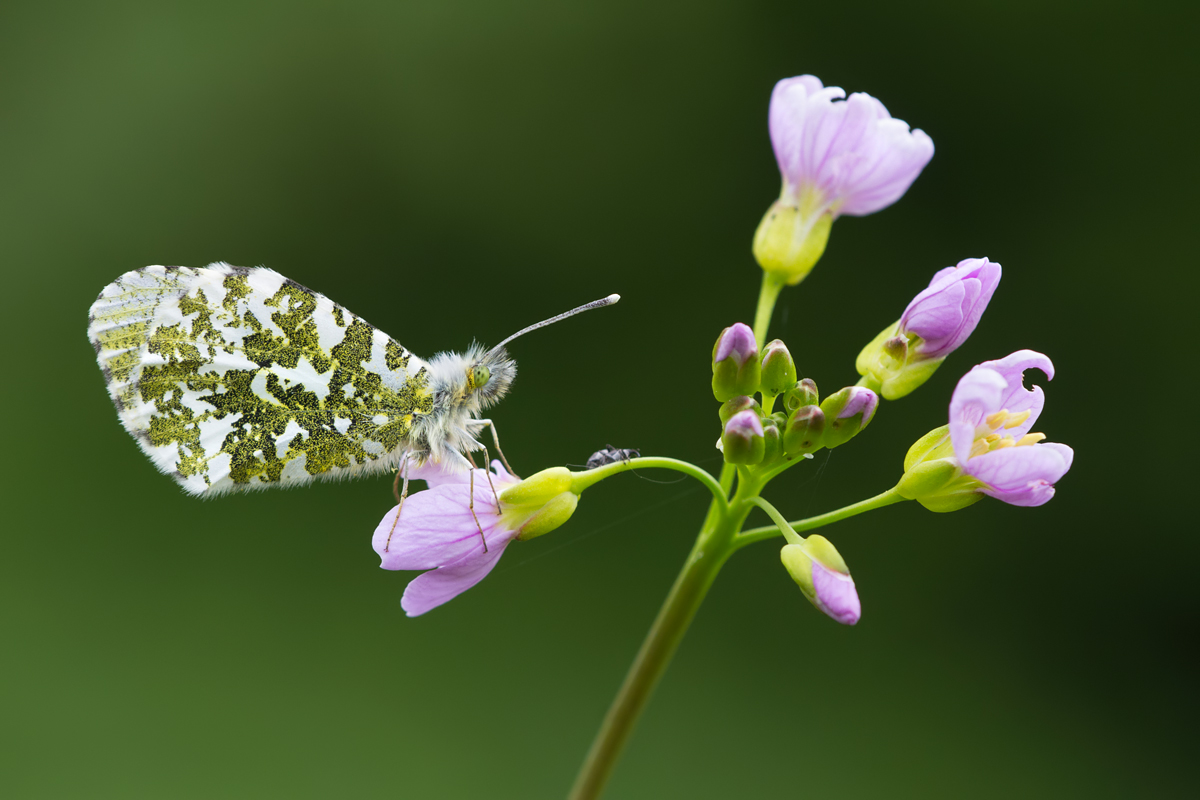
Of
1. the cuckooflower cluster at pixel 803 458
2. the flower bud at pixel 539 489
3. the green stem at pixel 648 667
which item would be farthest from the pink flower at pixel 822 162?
the green stem at pixel 648 667

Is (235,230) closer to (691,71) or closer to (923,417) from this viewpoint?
(691,71)

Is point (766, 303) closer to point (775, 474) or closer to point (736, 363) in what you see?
point (736, 363)

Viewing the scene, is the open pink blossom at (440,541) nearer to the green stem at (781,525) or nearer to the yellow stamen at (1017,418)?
the green stem at (781,525)

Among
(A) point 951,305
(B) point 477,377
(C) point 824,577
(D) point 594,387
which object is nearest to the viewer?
(C) point 824,577

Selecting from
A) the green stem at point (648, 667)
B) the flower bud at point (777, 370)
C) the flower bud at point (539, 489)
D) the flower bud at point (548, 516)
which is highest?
the flower bud at point (777, 370)

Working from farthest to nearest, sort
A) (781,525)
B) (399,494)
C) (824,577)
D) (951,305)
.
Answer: (399,494), (951,305), (781,525), (824,577)

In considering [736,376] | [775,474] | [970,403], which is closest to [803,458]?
[775,474]

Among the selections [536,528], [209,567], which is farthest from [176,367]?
[209,567]
